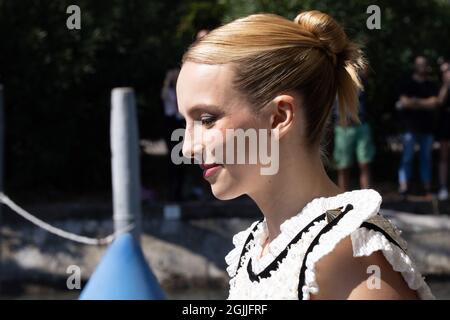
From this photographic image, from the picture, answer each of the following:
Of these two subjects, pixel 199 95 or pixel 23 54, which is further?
pixel 23 54

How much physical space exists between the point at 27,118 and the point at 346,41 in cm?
809

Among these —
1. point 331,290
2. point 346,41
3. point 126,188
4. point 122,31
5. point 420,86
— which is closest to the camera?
point 331,290

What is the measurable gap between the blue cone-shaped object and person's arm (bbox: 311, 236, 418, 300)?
208 cm

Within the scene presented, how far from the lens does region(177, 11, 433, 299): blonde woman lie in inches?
61.5

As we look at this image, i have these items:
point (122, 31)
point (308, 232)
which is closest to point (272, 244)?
point (308, 232)

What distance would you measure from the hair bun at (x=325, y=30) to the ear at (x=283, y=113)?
14 cm

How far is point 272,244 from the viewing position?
1.70m

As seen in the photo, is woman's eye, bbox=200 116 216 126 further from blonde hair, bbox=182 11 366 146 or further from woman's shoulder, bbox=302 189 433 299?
woman's shoulder, bbox=302 189 433 299

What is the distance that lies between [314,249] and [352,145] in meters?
7.24

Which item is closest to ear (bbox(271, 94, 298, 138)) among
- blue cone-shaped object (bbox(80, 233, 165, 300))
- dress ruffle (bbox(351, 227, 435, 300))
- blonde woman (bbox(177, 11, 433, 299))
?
blonde woman (bbox(177, 11, 433, 299))

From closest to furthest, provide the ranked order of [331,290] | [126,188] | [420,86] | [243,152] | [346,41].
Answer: [331,290] → [243,152] → [346,41] → [126,188] → [420,86]

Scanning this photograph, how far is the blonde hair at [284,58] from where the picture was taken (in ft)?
5.43

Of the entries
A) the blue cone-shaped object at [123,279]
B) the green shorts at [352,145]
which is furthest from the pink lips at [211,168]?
the green shorts at [352,145]
